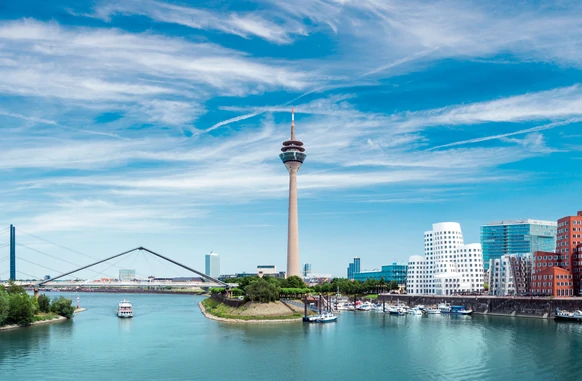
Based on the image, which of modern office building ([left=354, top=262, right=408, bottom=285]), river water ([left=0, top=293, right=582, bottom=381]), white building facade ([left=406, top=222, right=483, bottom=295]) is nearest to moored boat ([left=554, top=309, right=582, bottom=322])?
river water ([left=0, top=293, right=582, bottom=381])

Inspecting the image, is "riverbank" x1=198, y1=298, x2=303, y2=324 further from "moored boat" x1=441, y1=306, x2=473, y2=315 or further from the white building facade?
the white building facade

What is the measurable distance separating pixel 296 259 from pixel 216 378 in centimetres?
7190

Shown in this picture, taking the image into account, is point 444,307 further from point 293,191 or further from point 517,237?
point 517,237

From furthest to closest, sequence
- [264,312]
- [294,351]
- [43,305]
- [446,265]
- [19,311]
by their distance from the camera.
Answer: [446,265]
[43,305]
[264,312]
[19,311]
[294,351]

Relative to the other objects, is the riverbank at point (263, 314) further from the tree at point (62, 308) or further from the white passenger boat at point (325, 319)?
the tree at point (62, 308)

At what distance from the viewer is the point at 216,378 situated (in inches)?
1183

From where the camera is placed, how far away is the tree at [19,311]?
51188 millimetres

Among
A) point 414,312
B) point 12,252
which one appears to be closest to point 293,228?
point 414,312

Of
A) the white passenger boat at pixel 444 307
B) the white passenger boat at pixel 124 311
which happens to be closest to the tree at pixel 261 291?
the white passenger boat at pixel 124 311

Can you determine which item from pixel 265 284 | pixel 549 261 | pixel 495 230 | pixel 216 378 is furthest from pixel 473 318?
pixel 495 230

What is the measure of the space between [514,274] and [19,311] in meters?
59.7

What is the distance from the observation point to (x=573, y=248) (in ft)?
229

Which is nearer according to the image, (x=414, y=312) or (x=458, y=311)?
(x=458, y=311)

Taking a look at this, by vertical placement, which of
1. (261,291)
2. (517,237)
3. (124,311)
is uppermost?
(517,237)
